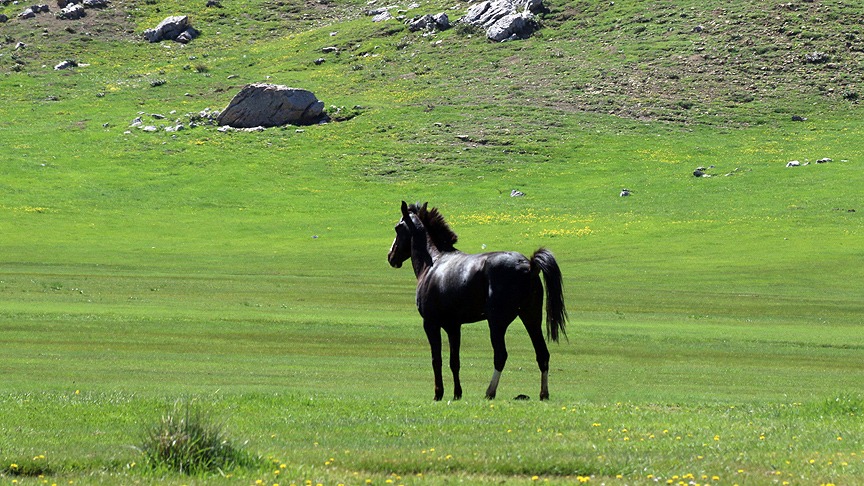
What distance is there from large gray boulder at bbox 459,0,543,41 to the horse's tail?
4325 inches

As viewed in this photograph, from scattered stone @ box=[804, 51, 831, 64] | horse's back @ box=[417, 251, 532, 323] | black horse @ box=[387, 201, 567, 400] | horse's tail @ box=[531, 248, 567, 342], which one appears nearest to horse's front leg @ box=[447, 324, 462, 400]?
black horse @ box=[387, 201, 567, 400]

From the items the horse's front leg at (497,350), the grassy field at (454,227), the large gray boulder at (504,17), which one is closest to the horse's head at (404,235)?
the grassy field at (454,227)

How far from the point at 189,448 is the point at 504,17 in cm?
12141

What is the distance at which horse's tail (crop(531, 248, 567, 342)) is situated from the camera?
1694cm

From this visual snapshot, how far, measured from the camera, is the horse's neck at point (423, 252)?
1862 cm

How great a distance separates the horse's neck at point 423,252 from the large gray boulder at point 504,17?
108 m

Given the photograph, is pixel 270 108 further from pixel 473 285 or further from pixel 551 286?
pixel 551 286

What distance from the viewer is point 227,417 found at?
44.9 ft

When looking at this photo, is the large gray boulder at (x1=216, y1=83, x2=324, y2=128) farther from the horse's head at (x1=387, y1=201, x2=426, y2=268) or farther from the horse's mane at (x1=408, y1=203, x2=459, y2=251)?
the horse's mane at (x1=408, y1=203, x2=459, y2=251)

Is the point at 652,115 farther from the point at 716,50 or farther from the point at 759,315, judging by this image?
the point at 759,315

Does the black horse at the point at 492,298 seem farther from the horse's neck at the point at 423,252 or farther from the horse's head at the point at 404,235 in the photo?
the horse's head at the point at 404,235

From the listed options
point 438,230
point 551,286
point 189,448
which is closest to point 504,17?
point 438,230

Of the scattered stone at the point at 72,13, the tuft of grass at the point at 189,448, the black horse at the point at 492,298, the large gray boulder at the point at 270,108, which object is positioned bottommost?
the large gray boulder at the point at 270,108

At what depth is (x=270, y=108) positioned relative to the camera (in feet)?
337
